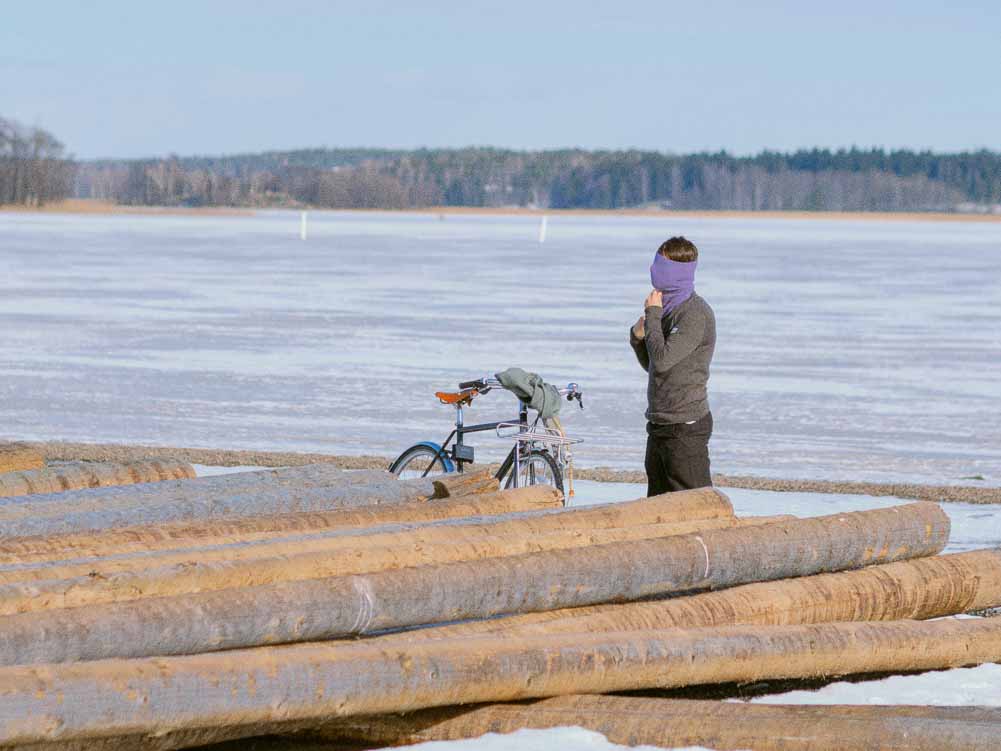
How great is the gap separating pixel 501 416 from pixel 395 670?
981 cm

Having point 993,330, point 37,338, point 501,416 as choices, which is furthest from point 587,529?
point 993,330

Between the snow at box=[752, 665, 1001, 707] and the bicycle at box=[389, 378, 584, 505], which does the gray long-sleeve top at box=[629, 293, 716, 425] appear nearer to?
the bicycle at box=[389, 378, 584, 505]

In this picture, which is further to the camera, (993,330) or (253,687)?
(993,330)

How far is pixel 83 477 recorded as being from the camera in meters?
8.27

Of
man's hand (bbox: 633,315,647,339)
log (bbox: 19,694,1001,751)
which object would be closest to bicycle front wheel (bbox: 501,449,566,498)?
man's hand (bbox: 633,315,647,339)

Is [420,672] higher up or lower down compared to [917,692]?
higher up

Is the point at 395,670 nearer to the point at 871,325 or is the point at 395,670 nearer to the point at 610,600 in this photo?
the point at 610,600

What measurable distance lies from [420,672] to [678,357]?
2993 mm

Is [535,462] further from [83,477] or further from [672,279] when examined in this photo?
[83,477]

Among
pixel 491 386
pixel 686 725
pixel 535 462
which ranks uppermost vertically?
pixel 491 386

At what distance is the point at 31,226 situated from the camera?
7519cm

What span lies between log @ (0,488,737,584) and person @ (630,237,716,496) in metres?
0.69

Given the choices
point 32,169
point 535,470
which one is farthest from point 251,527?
point 32,169

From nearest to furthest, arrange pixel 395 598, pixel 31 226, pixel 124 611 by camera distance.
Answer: pixel 124 611 < pixel 395 598 < pixel 31 226
